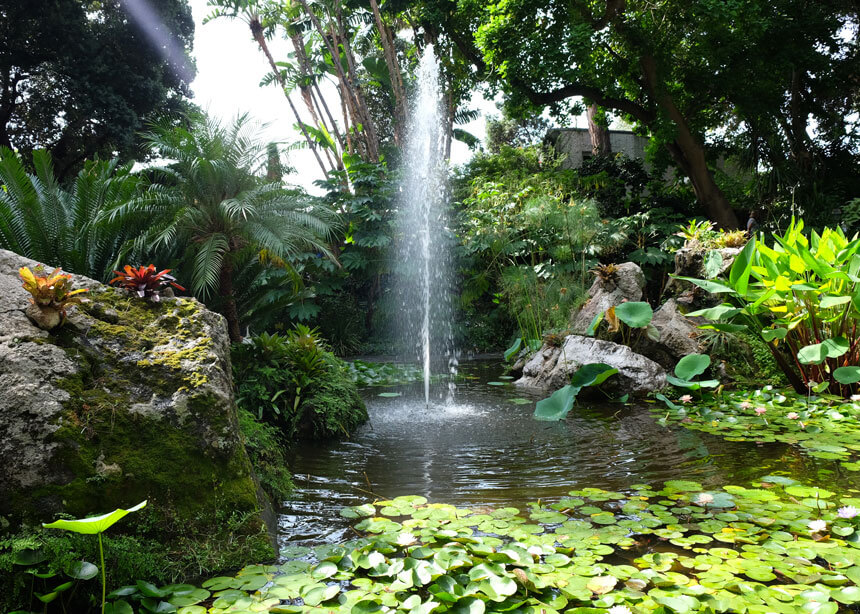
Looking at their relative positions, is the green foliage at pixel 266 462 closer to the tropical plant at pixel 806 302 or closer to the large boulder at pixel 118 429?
the large boulder at pixel 118 429

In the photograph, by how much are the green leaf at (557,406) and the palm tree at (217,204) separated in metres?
2.86

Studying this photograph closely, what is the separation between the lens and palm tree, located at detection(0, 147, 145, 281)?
5.13 meters

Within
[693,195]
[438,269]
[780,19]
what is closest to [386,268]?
[438,269]

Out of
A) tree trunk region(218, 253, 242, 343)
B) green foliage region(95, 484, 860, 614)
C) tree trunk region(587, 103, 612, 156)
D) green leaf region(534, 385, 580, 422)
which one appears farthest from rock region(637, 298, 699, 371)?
tree trunk region(587, 103, 612, 156)

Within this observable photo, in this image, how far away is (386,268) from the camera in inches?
500

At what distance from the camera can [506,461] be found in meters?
3.65

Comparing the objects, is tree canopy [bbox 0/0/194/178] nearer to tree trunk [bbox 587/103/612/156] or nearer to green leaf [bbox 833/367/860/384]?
tree trunk [bbox 587/103/612/156]

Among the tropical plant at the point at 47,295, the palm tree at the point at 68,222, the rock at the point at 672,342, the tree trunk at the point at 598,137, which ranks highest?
the tree trunk at the point at 598,137

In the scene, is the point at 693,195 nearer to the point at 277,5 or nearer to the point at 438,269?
the point at 438,269

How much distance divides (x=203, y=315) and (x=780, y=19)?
13.7 m

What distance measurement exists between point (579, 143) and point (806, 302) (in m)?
16.0

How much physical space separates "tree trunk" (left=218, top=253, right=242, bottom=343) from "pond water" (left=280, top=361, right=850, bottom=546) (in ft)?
4.91

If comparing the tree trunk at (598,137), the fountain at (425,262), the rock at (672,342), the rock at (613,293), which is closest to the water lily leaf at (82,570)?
the rock at (672,342)

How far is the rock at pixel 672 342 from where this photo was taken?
20.1 feet
